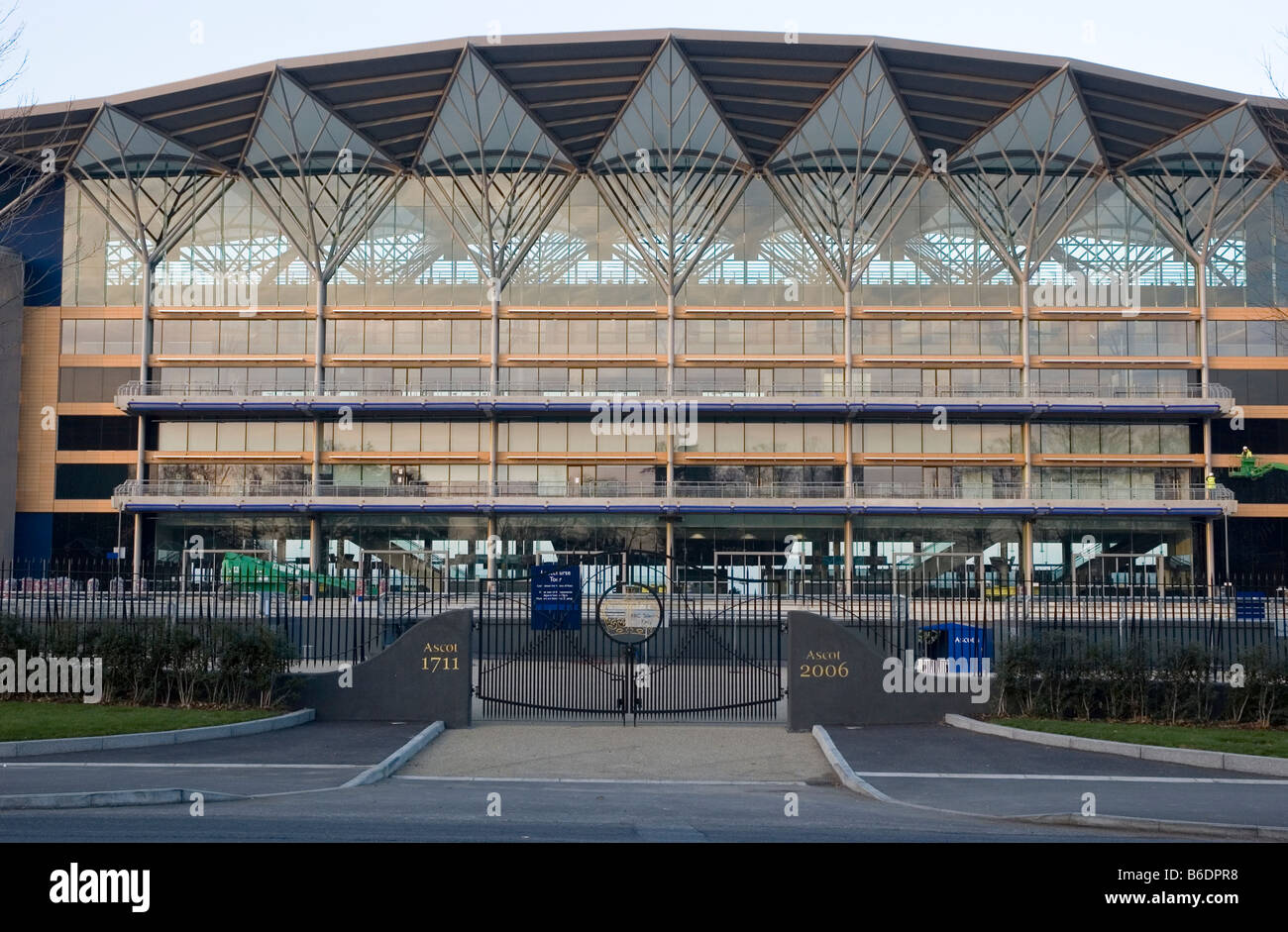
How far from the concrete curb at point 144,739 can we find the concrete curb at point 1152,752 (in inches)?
461

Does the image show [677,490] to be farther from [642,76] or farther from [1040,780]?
[1040,780]

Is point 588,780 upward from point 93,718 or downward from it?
downward

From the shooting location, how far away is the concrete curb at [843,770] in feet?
47.7

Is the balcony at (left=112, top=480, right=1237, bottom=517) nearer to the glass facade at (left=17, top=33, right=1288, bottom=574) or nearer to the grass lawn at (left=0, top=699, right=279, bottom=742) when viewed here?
the glass facade at (left=17, top=33, right=1288, bottom=574)

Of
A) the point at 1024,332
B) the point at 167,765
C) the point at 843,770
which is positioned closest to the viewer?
the point at 167,765

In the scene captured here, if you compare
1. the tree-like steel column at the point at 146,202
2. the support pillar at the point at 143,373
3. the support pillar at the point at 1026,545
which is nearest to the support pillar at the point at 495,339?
the tree-like steel column at the point at 146,202

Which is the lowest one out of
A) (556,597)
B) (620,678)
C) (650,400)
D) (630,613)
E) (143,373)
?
(620,678)

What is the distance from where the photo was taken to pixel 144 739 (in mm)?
17688

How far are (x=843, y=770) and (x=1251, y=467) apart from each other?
54598 millimetres

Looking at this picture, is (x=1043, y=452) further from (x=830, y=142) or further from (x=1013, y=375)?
(x=830, y=142)

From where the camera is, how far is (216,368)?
215ft

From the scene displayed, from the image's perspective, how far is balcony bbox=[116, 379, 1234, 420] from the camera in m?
62.9

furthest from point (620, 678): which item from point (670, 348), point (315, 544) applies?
point (315, 544)

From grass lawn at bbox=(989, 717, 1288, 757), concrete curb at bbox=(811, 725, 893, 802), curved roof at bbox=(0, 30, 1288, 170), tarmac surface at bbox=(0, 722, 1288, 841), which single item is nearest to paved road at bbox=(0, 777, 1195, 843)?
tarmac surface at bbox=(0, 722, 1288, 841)
